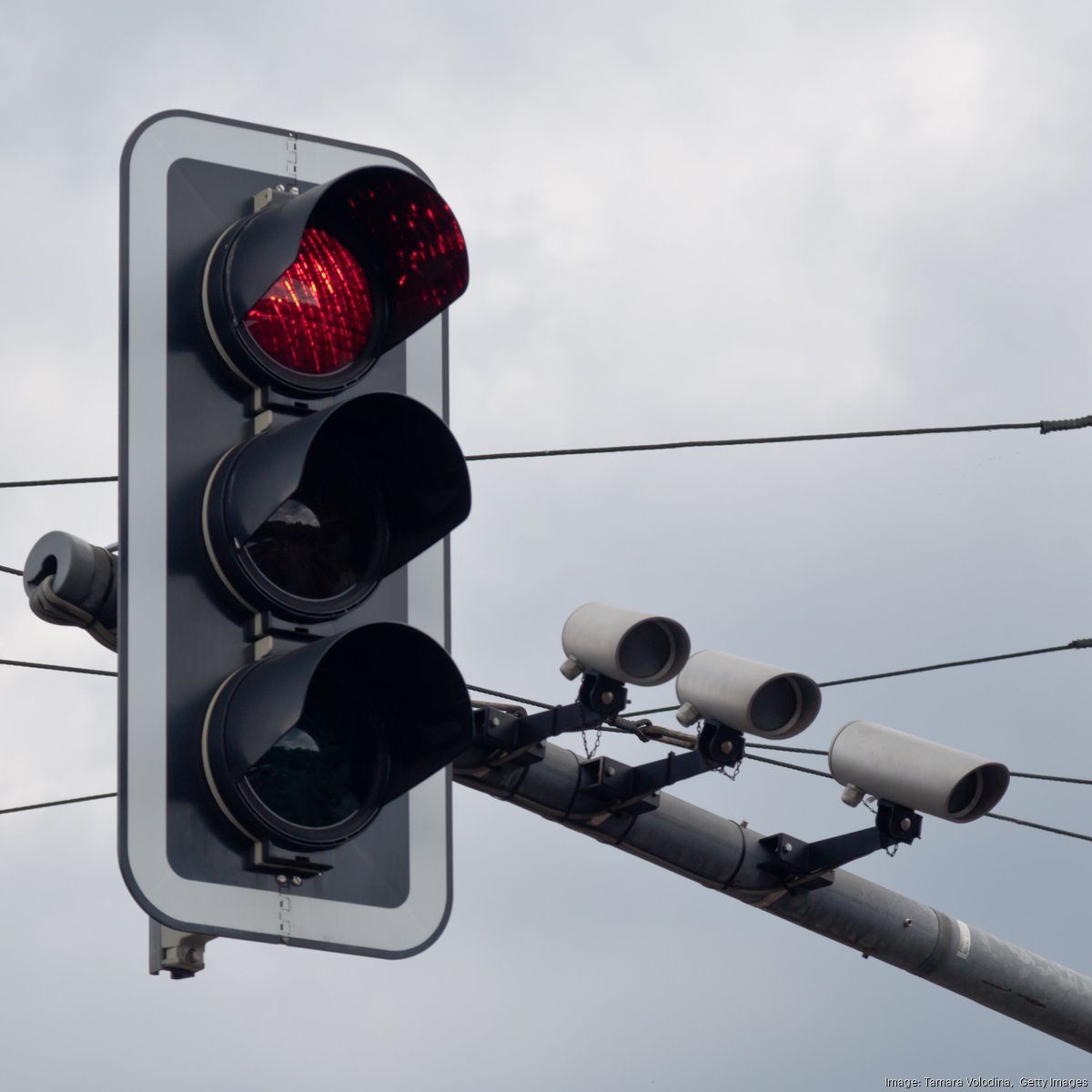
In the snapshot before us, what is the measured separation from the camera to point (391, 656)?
10.1ft

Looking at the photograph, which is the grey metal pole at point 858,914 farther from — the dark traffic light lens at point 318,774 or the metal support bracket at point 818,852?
the dark traffic light lens at point 318,774

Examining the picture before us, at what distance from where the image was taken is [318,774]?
304 cm

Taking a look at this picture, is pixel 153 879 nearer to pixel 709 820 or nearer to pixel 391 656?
pixel 391 656

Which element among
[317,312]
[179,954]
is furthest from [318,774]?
[317,312]

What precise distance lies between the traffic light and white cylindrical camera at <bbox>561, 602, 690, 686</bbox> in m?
3.71

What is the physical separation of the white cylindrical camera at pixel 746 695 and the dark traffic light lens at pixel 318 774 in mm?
4036

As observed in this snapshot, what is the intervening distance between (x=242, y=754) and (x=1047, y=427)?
6565 mm

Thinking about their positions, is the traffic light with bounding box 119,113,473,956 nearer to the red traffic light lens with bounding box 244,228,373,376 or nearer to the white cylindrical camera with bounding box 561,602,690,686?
the red traffic light lens with bounding box 244,228,373,376

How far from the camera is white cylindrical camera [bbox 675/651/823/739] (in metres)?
7.07

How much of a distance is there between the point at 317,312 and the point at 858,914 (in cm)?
534

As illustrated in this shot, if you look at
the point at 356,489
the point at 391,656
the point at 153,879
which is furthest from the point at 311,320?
the point at 153,879

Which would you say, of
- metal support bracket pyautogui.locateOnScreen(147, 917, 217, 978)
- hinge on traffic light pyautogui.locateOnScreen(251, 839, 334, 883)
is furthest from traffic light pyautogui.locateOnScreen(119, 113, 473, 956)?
metal support bracket pyautogui.locateOnScreen(147, 917, 217, 978)

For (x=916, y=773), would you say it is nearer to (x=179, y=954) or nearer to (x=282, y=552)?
(x=179, y=954)

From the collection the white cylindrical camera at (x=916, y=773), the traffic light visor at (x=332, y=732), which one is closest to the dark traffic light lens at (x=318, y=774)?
the traffic light visor at (x=332, y=732)
